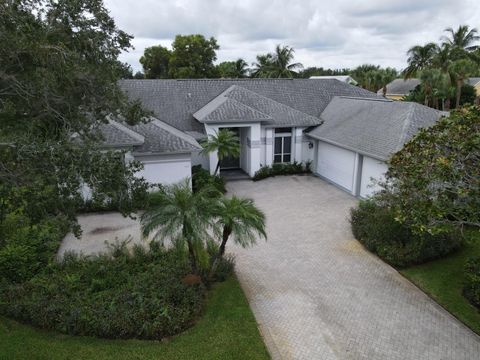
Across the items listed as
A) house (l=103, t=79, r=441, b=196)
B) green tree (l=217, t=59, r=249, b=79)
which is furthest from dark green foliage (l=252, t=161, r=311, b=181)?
green tree (l=217, t=59, r=249, b=79)

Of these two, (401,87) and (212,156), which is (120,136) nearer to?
(212,156)

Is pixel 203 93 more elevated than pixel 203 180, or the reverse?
pixel 203 93

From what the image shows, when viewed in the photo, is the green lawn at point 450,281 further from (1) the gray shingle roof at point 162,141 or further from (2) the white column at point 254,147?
(2) the white column at point 254,147

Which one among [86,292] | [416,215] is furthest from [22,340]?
[416,215]

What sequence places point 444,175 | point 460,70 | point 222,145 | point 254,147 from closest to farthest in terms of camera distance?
point 444,175, point 222,145, point 254,147, point 460,70

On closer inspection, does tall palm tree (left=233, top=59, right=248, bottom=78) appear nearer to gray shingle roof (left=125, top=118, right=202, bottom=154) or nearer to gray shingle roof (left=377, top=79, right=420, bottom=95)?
gray shingle roof (left=377, top=79, right=420, bottom=95)

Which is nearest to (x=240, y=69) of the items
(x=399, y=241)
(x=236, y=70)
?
(x=236, y=70)

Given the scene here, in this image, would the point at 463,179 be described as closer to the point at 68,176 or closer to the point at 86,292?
the point at 68,176

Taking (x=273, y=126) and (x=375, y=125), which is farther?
(x=273, y=126)
